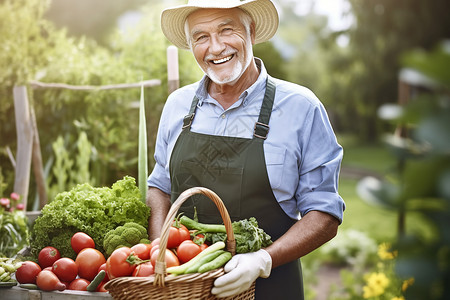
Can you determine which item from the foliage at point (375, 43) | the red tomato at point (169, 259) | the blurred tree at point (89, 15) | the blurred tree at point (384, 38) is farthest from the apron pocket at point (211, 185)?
the blurred tree at point (384, 38)

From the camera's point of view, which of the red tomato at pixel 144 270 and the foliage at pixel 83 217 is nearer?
the red tomato at pixel 144 270

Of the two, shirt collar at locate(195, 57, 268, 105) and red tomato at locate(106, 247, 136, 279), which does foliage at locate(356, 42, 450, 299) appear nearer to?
red tomato at locate(106, 247, 136, 279)

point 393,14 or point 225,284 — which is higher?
point 393,14

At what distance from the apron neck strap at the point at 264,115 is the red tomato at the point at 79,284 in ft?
2.66

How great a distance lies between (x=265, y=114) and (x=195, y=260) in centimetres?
76

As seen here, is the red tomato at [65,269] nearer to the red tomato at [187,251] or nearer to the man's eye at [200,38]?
the red tomato at [187,251]

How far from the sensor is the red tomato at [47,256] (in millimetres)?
2086

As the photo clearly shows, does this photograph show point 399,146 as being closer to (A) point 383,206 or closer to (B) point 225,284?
(A) point 383,206

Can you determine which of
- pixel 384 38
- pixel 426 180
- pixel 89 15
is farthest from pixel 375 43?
pixel 426 180

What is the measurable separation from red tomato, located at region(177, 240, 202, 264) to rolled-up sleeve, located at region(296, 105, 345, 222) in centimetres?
54

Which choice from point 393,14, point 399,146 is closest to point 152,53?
point 399,146

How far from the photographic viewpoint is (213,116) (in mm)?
→ 2373

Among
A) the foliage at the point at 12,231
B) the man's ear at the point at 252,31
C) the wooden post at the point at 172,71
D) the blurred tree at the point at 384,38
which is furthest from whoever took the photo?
the blurred tree at the point at 384,38

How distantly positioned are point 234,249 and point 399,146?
1.10m
